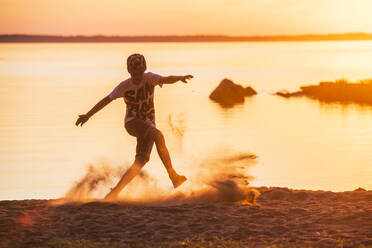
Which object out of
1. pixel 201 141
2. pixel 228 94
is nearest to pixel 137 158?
pixel 201 141

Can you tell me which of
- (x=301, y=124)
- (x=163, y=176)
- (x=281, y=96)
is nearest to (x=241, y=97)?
(x=281, y=96)

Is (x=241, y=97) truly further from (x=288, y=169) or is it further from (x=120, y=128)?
(x=288, y=169)

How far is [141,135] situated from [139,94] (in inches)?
22.8

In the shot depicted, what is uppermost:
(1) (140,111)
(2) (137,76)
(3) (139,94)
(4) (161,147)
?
(2) (137,76)

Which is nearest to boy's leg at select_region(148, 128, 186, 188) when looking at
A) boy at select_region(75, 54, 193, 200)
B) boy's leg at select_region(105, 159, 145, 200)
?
boy at select_region(75, 54, 193, 200)

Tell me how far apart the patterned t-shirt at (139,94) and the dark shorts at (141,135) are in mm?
86

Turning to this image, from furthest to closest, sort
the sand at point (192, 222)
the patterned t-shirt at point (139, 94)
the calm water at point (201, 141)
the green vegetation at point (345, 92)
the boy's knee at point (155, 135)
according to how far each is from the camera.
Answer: the green vegetation at point (345, 92), the calm water at point (201, 141), the patterned t-shirt at point (139, 94), the boy's knee at point (155, 135), the sand at point (192, 222)

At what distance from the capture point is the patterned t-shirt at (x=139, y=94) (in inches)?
379

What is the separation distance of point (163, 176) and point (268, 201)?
190 inches

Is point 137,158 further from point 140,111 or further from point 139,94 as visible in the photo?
point 139,94

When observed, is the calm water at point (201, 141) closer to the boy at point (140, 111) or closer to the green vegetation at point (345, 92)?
the boy at point (140, 111)

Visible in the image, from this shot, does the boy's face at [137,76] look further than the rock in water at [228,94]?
No

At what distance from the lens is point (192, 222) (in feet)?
27.4

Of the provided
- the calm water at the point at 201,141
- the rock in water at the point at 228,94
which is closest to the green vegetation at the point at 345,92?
the calm water at the point at 201,141
